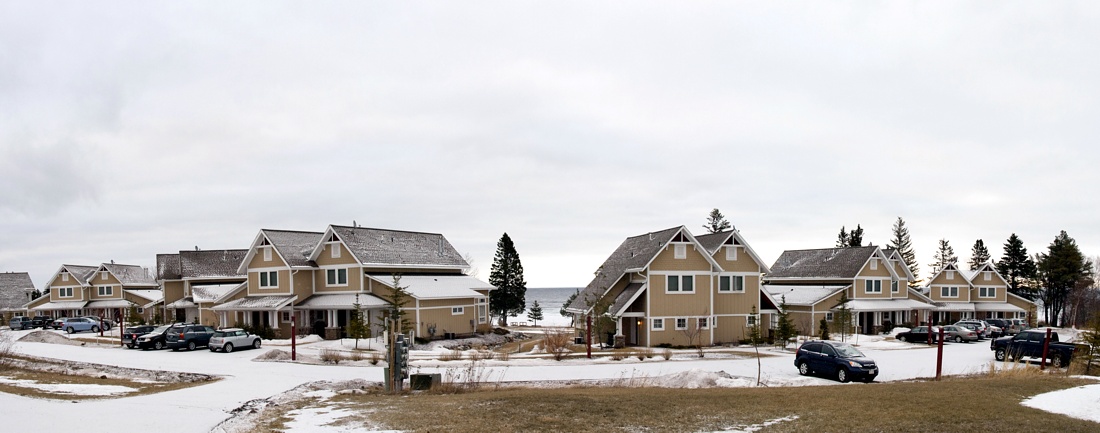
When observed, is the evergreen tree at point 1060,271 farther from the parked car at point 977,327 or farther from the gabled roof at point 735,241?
the gabled roof at point 735,241

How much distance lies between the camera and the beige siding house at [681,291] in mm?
48094

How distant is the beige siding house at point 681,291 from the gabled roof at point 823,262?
15.9 m

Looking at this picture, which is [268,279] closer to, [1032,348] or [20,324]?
[20,324]

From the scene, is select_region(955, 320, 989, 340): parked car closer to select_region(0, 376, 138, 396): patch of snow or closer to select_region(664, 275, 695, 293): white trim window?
select_region(664, 275, 695, 293): white trim window

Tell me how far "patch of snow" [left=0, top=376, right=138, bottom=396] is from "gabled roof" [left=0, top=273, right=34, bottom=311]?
3415 inches

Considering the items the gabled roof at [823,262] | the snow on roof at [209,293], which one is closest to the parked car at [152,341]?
the snow on roof at [209,293]

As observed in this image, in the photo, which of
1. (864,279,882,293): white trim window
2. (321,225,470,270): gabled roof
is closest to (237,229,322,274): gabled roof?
(321,225,470,270): gabled roof

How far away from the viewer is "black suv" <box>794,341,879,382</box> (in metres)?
27.8

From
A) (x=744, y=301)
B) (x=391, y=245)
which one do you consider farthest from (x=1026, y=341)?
(x=391, y=245)

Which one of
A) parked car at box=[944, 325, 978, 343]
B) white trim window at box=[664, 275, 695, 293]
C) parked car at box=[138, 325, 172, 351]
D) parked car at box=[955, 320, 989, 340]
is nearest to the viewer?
parked car at box=[138, 325, 172, 351]

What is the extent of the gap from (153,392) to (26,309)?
86.7 m

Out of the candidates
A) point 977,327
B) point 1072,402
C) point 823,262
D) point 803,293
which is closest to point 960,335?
point 977,327

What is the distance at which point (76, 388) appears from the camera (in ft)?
75.8

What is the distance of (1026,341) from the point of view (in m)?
36.3
